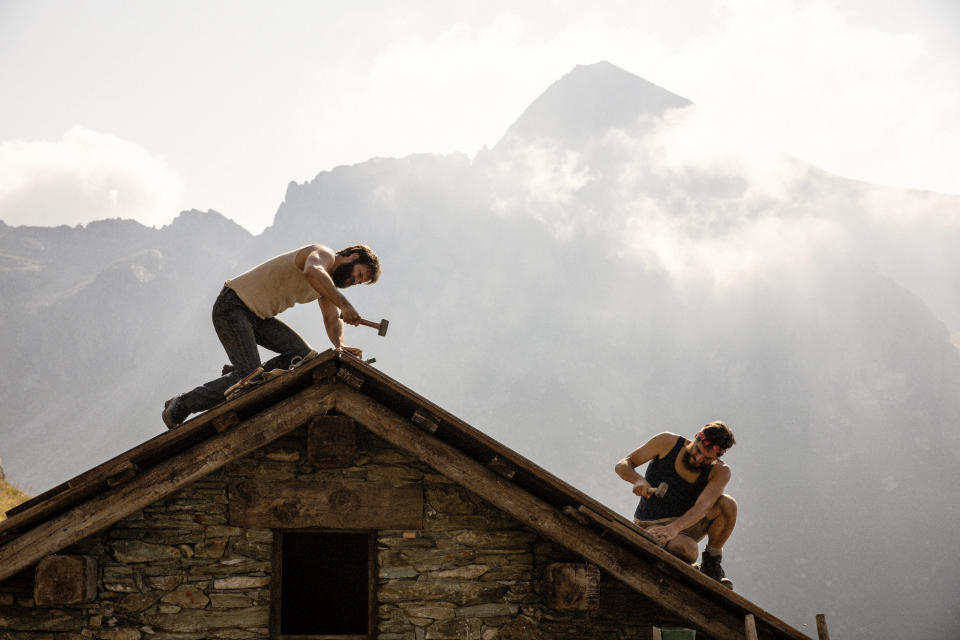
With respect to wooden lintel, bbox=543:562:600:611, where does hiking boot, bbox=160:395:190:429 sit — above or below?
above

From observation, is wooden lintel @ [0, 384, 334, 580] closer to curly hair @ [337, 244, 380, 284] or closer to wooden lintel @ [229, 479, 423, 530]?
wooden lintel @ [229, 479, 423, 530]

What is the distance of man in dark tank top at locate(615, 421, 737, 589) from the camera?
6.90 metres

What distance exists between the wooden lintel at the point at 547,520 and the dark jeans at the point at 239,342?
1133mm

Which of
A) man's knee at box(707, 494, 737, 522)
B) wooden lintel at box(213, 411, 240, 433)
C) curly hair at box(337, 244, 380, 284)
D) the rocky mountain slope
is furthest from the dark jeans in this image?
the rocky mountain slope

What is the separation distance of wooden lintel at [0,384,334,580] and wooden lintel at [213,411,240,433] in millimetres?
40

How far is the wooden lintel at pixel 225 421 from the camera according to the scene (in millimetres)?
5848

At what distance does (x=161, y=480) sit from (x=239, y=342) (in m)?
1.42

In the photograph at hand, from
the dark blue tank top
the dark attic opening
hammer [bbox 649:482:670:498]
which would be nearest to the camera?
hammer [bbox 649:482:670:498]

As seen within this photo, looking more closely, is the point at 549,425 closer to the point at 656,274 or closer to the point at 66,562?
the point at 656,274

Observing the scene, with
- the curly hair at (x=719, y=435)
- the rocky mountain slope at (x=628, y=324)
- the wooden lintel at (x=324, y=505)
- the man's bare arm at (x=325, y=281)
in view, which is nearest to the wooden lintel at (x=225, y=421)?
the wooden lintel at (x=324, y=505)

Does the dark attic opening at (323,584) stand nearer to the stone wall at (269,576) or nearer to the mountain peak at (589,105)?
the stone wall at (269,576)

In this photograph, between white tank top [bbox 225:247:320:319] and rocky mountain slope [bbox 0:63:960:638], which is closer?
white tank top [bbox 225:247:320:319]

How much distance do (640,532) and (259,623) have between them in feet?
9.40

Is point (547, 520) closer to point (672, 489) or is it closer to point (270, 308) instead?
point (672, 489)
